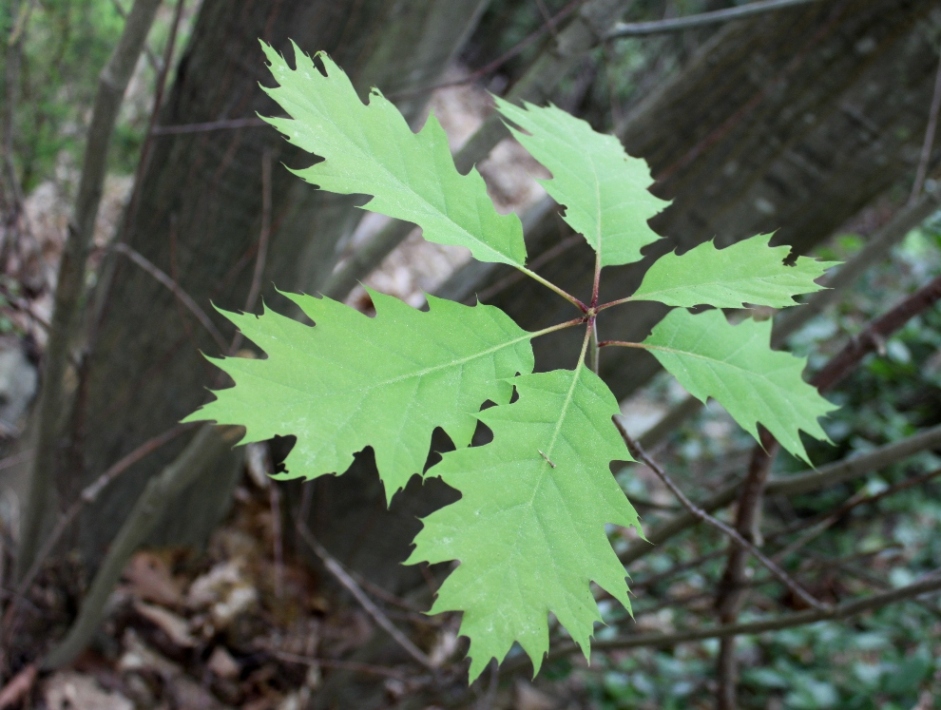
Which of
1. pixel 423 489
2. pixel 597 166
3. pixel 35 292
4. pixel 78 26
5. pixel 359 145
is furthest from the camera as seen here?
pixel 35 292

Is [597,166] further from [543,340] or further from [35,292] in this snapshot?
[35,292]

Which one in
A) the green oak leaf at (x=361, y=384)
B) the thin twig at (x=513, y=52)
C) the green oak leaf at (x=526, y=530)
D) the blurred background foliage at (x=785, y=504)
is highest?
the thin twig at (x=513, y=52)

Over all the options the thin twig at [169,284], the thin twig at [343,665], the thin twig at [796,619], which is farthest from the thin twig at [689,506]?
the thin twig at [343,665]

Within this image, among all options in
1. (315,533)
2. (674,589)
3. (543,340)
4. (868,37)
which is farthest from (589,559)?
(674,589)

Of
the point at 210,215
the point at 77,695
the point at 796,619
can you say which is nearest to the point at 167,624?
the point at 77,695

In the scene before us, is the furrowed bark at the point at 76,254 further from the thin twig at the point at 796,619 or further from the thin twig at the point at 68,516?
the thin twig at the point at 796,619

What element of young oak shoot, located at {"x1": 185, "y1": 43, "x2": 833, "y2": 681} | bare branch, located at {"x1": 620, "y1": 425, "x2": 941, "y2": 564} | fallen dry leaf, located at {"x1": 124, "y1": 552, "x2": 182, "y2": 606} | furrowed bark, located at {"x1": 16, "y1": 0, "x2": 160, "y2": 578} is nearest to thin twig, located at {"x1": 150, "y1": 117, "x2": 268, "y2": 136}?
furrowed bark, located at {"x1": 16, "y1": 0, "x2": 160, "y2": 578}

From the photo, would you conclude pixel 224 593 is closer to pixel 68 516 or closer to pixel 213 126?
pixel 68 516
